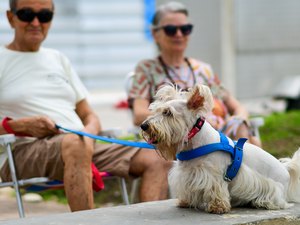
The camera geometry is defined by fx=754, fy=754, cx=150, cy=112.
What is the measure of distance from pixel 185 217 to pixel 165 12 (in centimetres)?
241

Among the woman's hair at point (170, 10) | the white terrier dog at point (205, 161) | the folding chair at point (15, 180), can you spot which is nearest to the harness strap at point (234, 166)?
the white terrier dog at point (205, 161)

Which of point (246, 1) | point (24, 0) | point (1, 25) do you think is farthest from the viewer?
point (1, 25)

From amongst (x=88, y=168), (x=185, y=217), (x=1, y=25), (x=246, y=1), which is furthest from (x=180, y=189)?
(x=1, y=25)

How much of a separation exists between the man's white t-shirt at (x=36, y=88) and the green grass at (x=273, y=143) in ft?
6.41

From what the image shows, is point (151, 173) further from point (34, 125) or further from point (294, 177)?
point (294, 177)

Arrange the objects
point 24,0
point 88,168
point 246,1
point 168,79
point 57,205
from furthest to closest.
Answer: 1. point 246,1
2. point 57,205
3. point 168,79
4. point 24,0
5. point 88,168

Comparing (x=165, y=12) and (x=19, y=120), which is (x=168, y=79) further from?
(x=19, y=120)

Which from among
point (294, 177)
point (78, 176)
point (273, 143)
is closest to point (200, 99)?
point (294, 177)

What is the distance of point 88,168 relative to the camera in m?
4.49

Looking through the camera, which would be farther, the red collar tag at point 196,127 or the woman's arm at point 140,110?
the woman's arm at point 140,110

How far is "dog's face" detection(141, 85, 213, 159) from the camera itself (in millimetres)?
3588

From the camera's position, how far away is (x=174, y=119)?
3650 millimetres

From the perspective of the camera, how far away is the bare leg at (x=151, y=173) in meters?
4.75

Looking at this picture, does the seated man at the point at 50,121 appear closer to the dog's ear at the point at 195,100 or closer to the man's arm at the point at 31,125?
the man's arm at the point at 31,125
